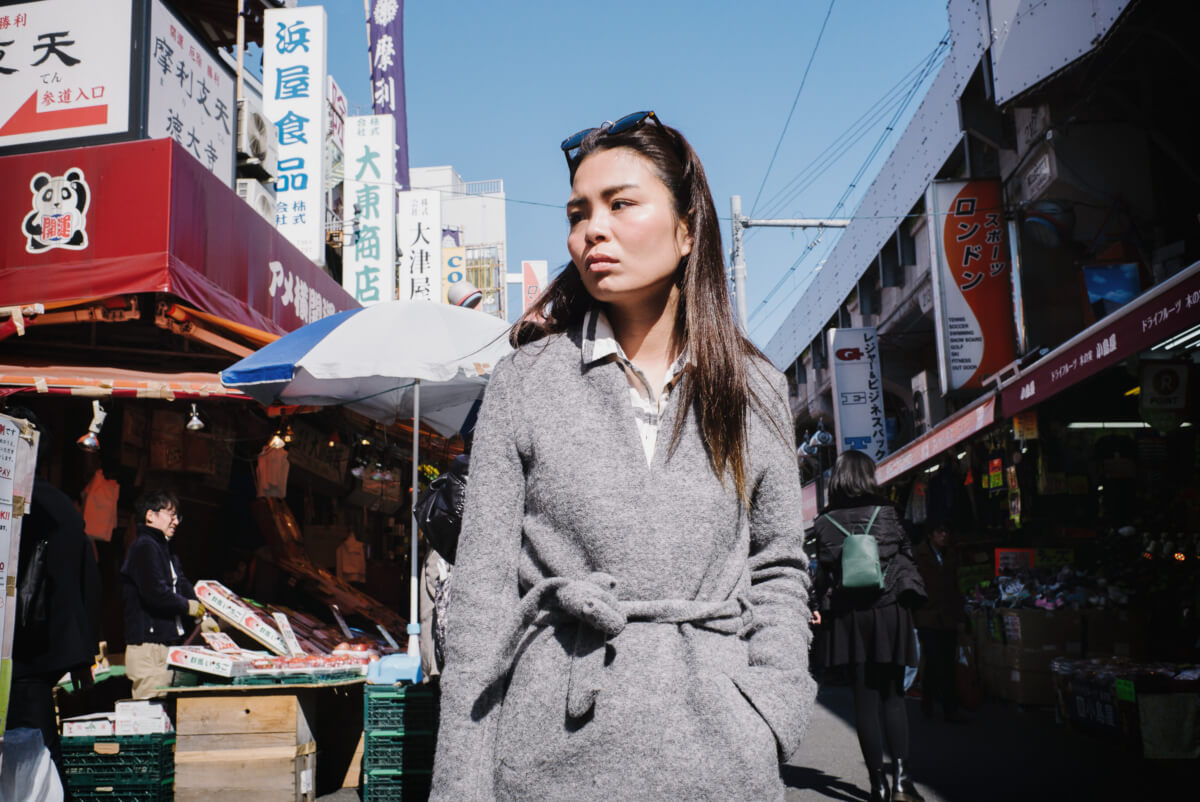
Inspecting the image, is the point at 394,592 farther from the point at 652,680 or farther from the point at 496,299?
the point at 496,299

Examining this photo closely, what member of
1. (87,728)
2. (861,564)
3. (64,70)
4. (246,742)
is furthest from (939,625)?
(64,70)

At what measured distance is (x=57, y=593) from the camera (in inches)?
203

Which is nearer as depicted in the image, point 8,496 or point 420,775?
point 8,496

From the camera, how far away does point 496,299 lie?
50312 millimetres

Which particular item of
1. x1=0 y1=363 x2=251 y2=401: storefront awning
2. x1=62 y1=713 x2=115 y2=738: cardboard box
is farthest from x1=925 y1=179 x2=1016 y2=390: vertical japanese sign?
x1=62 y1=713 x2=115 y2=738: cardboard box

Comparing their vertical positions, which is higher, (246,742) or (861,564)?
(861,564)

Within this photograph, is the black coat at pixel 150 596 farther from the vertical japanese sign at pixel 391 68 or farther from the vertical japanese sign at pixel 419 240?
the vertical japanese sign at pixel 391 68

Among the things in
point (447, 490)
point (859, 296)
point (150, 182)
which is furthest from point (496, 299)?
point (447, 490)

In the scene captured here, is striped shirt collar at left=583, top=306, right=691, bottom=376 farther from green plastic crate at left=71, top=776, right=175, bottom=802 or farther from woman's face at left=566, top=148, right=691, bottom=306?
green plastic crate at left=71, top=776, right=175, bottom=802

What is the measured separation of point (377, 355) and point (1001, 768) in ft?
17.7

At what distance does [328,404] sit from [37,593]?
2473mm

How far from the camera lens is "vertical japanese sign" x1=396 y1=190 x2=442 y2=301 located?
1806cm

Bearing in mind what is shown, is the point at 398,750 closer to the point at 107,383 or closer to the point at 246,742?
the point at 246,742

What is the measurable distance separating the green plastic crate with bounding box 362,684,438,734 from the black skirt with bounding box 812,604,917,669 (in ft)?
8.15
